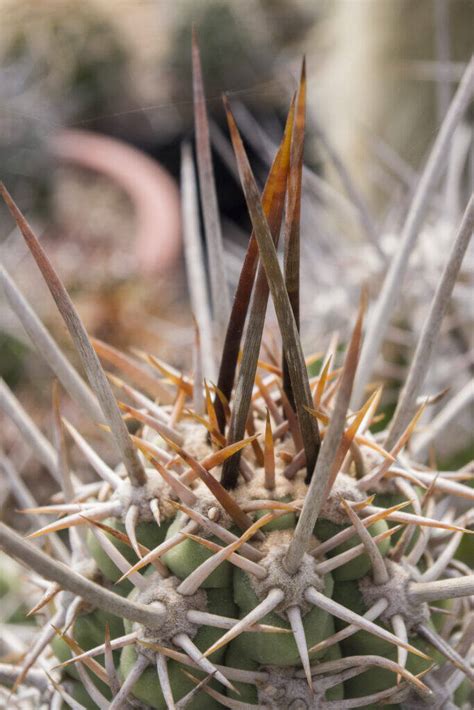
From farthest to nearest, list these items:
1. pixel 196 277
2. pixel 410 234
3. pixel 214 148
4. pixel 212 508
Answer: pixel 214 148, pixel 196 277, pixel 410 234, pixel 212 508

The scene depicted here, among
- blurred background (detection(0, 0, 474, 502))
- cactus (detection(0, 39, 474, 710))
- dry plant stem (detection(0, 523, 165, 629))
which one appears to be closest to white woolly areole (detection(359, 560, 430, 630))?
cactus (detection(0, 39, 474, 710))

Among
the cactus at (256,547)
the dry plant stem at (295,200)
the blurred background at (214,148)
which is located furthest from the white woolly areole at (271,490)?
the blurred background at (214,148)

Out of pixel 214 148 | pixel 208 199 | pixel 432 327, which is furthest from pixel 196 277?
pixel 214 148

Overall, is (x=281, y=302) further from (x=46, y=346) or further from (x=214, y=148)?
(x=214, y=148)

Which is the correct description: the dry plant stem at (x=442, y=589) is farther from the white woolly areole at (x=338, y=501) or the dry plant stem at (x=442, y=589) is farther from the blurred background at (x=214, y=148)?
the blurred background at (x=214, y=148)

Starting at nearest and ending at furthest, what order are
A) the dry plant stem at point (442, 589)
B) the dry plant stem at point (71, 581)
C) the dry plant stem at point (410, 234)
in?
1. the dry plant stem at point (71, 581)
2. the dry plant stem at point (442, 589)
3. the dry plant stem at point (410, 234)

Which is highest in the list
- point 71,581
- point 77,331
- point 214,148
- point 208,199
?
point 214,148
